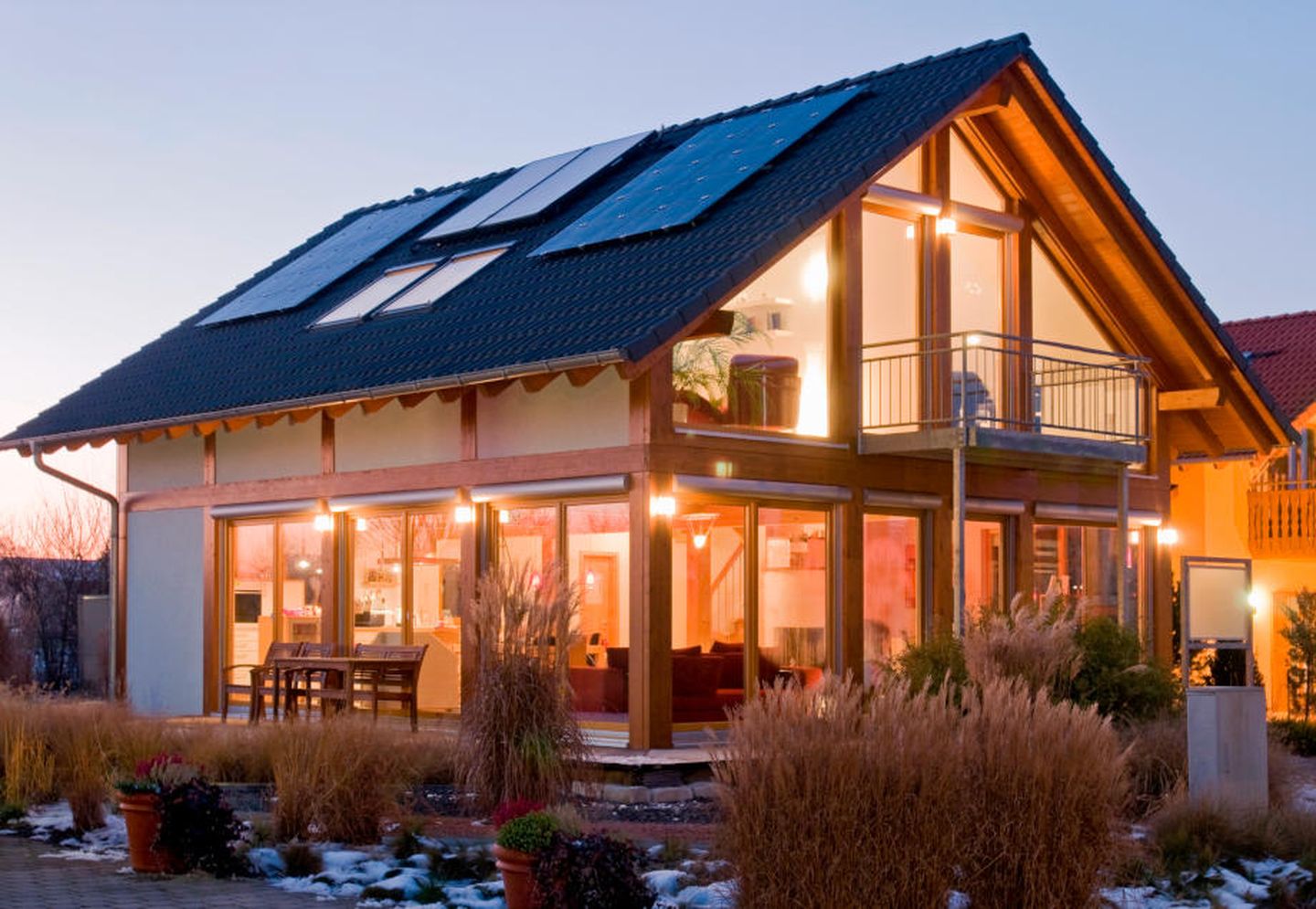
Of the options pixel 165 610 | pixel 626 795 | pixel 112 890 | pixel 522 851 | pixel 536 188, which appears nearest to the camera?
pixel 522 851

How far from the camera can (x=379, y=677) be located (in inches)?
655

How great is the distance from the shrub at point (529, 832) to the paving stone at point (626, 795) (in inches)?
192

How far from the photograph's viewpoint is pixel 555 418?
15.6 metres

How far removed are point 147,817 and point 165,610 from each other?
34.6 ft

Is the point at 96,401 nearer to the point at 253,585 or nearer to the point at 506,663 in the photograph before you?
the point at 253,585

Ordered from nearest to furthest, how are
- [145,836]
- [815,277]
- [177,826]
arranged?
[177,826] → [145,836] → [815,277]

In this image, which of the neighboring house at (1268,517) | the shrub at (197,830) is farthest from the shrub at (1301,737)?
the shrub at (197,830)

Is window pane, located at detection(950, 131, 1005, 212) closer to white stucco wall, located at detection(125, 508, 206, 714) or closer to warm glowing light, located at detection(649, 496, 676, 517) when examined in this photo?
warm glowing light, located at detection(649, 496, 676, 517)

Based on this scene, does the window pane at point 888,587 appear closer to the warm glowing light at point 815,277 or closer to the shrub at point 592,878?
the warm glowing light at point 815,277

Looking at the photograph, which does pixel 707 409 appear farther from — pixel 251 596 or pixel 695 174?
pixel 251 596

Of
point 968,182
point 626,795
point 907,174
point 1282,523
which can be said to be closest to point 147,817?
point 626,795

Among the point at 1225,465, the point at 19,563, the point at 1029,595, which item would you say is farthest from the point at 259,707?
the point at 19,563

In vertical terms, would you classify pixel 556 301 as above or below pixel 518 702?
above

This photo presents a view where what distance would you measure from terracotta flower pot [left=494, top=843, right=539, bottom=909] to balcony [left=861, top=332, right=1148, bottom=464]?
8.17m
